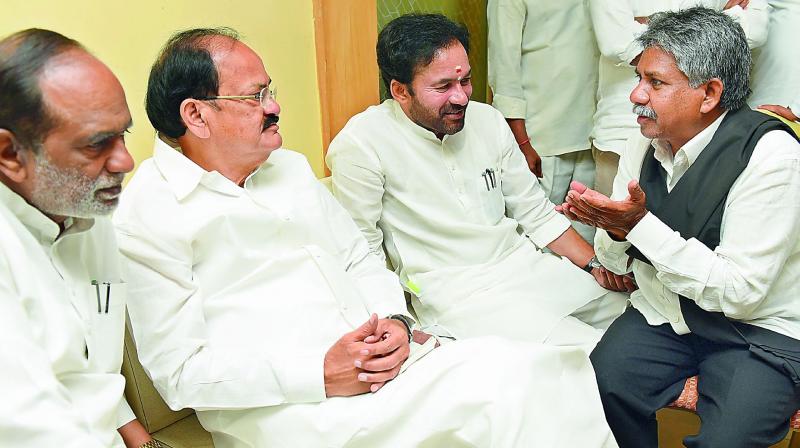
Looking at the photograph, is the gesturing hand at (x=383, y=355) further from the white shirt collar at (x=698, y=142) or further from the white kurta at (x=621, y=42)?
the white kurta at (x=621, y=42)

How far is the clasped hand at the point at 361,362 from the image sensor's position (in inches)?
57.3

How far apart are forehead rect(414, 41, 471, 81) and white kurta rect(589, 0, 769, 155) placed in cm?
59

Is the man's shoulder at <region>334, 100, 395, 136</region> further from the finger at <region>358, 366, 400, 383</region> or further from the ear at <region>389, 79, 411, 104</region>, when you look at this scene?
the finger at <region>358, 366, 400, 383</region>

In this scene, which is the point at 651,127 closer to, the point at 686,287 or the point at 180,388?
the point at 686,287

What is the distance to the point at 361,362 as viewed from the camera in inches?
57.2

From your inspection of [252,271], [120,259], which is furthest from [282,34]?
[120,259]

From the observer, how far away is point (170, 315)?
→ 4.66 feet

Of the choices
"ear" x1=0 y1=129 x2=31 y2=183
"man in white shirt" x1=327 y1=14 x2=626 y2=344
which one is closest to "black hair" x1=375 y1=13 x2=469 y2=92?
"man in white shirt" x1=327 y1=14 x2=626 y2=344

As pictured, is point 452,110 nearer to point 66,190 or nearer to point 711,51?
point 711,51

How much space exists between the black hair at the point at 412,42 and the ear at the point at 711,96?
0.80 m

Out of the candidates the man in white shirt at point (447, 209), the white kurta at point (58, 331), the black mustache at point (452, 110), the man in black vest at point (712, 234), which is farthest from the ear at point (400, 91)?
the white kurta at point (58, 331)

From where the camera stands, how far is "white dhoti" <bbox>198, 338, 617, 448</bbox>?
4.41 ft

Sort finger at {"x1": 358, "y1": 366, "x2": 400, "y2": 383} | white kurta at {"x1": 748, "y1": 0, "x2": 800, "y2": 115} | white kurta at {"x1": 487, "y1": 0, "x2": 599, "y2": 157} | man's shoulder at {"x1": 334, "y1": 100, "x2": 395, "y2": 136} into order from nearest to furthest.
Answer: finger at {"x1": 358, "y1": 366, "x2": 400, "y2": 383} < man's shoulder at {"x1": 334, "y1": 100, "x2": 395, "y2": 136} < white kurta at {"x1": 748, "y1": 0, "x2": 800, "y2": 115} < white kurta at {"x1": 487, "y1": 0, "x2": 599, "y2": 157}

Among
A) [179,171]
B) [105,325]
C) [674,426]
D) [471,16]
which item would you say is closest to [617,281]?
[674,426]
